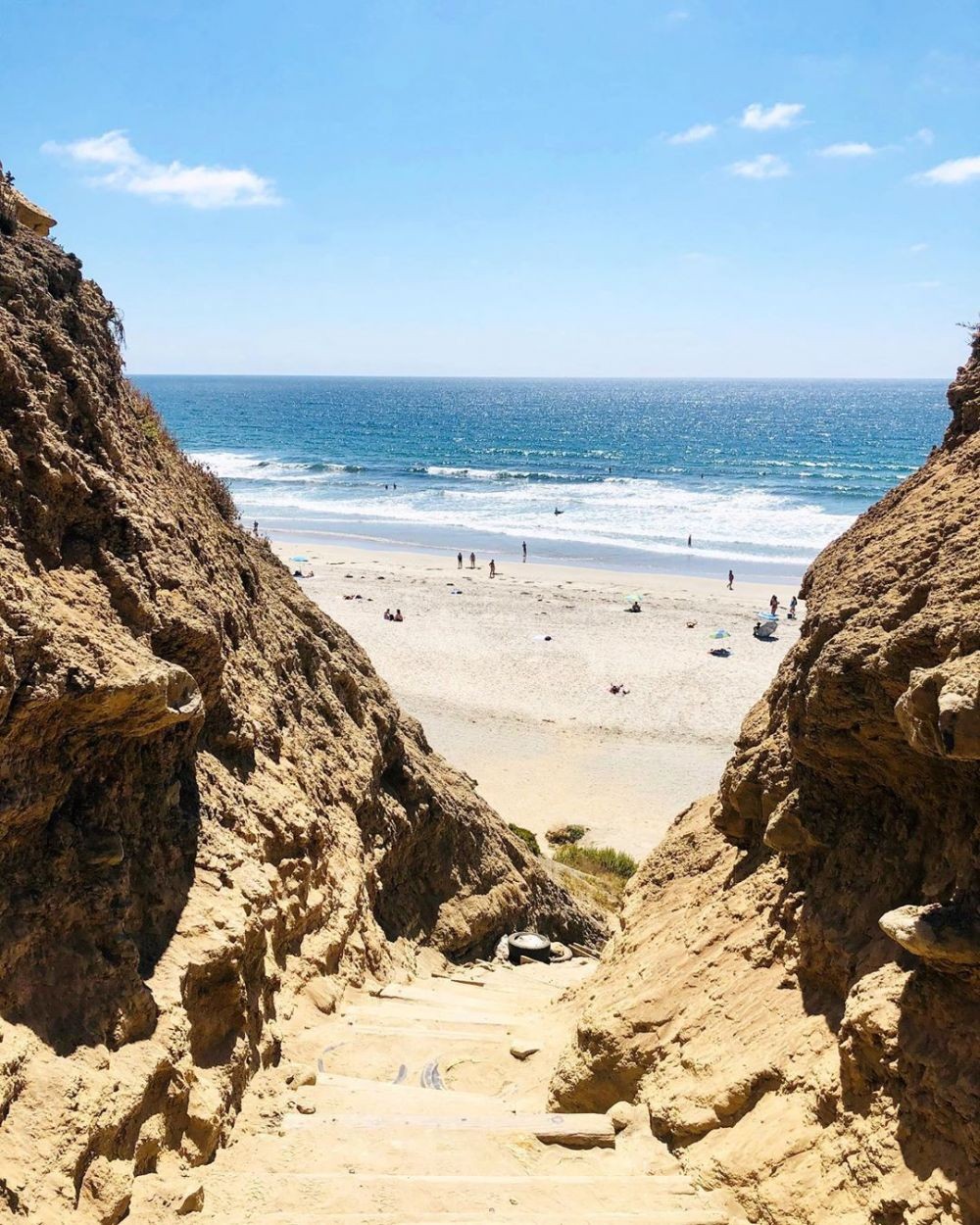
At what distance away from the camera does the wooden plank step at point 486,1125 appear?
576 cm

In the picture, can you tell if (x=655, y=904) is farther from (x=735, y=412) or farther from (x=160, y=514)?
(x=735, y=412)

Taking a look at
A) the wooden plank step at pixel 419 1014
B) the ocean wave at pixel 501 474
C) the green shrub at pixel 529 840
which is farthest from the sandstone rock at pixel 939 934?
the ocean wave at pixel 501 474

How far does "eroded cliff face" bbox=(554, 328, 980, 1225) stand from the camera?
4453 mm

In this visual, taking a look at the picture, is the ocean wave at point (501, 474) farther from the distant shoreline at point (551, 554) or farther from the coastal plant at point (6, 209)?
the coastal plant at point (6, 209)

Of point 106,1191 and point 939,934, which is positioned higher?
point 939,934

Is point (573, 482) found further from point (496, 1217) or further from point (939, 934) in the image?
point (496, 1217)

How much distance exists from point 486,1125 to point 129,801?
3.05 metres

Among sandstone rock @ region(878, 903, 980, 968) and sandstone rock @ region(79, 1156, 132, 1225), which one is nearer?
sandstone rock @ region(79, 1156, 132, 1225)

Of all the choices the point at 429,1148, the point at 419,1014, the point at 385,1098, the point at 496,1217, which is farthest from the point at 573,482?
the point at 496,1217

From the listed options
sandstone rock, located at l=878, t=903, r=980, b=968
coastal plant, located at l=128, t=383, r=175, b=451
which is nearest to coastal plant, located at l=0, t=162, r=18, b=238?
coastal plant, located at l=128, t=383, r=175, b=451

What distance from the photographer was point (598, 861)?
64.2ft

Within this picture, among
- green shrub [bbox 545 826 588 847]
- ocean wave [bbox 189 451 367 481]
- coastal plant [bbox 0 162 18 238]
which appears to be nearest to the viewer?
coastal plant [bbox 0 162 18 238]

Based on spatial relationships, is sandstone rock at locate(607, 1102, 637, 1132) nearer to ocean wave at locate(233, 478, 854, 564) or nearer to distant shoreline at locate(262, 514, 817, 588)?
distant shoreline at locate(262, 514, 817, 588)

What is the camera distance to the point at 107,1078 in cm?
474
